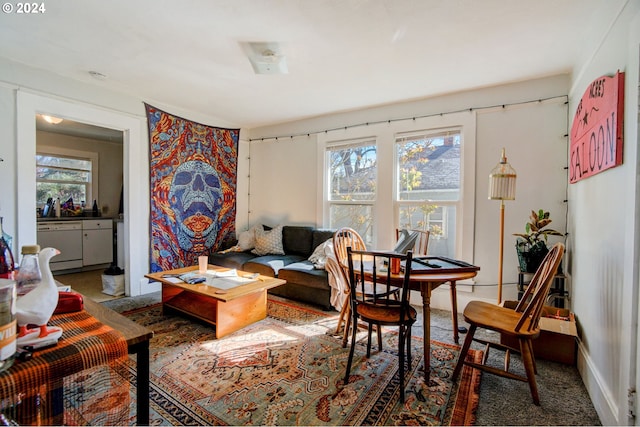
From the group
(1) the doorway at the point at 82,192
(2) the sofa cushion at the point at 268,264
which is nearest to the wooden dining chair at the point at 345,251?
(2) the sofa cushion at the point at 268,264

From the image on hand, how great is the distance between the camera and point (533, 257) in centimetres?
265

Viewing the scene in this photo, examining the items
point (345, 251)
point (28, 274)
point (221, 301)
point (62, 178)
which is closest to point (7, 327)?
point (28, 274)

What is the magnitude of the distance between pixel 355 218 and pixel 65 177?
5.00 meters

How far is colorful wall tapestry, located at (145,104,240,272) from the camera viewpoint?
3.86 metres

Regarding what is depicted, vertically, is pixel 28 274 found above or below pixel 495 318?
above

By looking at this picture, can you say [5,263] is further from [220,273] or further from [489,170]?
[489,170]

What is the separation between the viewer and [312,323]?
9.45 ft

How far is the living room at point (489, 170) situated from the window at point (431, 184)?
0.14 m

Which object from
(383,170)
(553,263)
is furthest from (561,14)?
(383,170)

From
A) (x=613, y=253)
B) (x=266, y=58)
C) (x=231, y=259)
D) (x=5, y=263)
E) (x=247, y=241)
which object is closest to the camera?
(x=5, y=263)

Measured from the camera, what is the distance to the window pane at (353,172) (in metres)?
3.97

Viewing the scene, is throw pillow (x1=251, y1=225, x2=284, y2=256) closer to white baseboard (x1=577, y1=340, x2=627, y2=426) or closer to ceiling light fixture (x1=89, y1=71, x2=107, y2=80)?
ceiling light fixture (x1=89, y1=71, x2=107, y2=80)

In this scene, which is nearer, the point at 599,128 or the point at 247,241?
the point at 599,128

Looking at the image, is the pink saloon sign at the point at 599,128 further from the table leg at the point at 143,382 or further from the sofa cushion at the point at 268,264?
the sofa cushion at the point at 268,264
